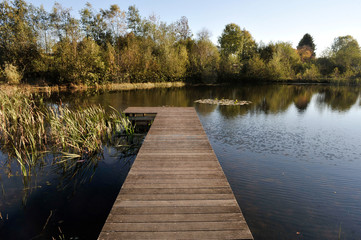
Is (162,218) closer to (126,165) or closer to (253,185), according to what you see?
(253,185)

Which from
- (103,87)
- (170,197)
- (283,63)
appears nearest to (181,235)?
(170,197)

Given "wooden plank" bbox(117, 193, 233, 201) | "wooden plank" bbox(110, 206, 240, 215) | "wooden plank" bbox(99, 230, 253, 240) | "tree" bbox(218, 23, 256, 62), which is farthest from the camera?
"tree" bbox(218, 23, 256, 62)

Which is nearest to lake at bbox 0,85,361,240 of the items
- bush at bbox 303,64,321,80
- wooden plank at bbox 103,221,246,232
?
wooden plank at bbox 103,221,246,232

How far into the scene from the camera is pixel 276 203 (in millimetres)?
5383

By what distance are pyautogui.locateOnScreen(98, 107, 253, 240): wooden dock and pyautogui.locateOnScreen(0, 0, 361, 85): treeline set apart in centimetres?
2604

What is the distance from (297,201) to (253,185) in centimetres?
118

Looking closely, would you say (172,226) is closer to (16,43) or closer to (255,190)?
(255,190)

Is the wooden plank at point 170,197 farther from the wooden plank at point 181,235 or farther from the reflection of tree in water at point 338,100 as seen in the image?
the reflection of tree in water at point 338,100

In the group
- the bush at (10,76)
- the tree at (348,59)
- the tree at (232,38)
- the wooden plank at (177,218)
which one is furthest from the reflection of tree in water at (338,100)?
the tree at (232,38)

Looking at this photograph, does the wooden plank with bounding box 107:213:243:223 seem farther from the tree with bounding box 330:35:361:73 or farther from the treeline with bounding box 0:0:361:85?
the tree with bounding box 330:35:361:73

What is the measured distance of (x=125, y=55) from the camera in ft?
119

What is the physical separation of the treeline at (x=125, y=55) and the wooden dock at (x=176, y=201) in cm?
2604

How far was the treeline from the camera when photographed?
30.5m

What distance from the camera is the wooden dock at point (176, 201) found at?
3.12m
